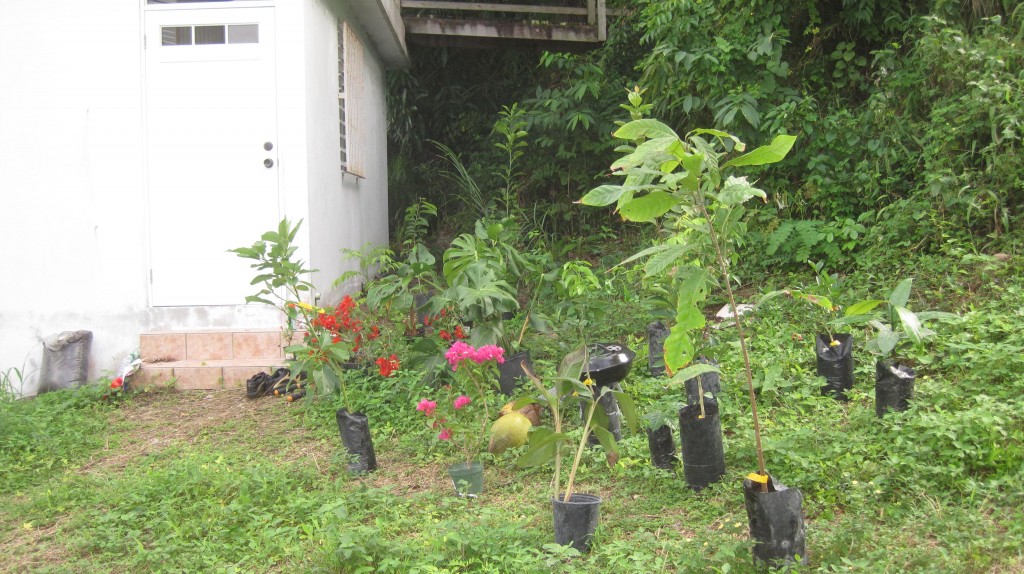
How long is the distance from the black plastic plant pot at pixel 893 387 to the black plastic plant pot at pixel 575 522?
57.9 inches

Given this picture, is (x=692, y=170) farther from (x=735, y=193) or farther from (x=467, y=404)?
(x=467, y=404)

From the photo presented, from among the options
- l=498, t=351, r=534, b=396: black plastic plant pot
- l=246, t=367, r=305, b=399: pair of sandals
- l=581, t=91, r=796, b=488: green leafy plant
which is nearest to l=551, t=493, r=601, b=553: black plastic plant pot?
l=581, t=91, r=796, b=488: green leafy plant

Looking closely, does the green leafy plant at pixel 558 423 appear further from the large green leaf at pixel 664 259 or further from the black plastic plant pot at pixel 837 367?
the black plastic plant pot at pixel 837 367

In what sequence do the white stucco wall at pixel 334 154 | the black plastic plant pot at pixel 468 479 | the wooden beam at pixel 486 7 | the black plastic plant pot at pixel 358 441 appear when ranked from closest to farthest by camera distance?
1. the black plastic plant pot at pixel 468 479
2. the black plastic plant pot at pixel 358 441
3. the white stucco wall at pixel 334 154
4. the wooden beam at pixel 486 7

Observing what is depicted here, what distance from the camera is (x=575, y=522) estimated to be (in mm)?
2539

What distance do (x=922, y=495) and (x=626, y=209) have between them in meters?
1.43

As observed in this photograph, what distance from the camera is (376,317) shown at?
530 centimetres

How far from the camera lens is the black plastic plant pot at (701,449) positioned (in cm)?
292

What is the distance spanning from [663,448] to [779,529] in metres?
0.95

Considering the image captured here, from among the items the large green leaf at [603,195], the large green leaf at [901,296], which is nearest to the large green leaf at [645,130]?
the large green leaf at [603,195]

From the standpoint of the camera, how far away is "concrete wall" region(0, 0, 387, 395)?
520 cm

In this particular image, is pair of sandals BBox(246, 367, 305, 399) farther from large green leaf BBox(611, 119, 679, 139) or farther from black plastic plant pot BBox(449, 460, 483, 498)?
large green leaf BBox(611, 119, 679, 139)

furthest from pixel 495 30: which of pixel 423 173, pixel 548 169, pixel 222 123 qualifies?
pixel 222 123

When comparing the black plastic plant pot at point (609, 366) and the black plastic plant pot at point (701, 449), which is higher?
the black plastic plant pot at point (609, 366)
